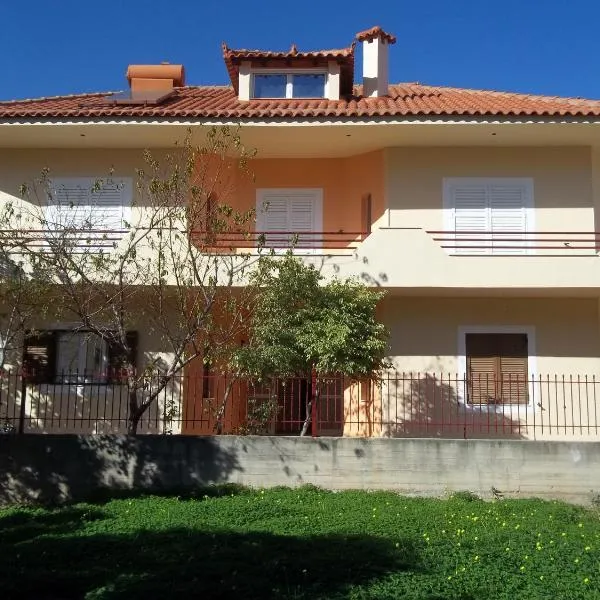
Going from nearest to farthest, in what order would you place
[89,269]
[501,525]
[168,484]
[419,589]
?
1. [419,589]
2. [501,525]
3. [168,484]
4. [89,269]

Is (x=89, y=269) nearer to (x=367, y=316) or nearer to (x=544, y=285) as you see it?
(x=367, y=316)

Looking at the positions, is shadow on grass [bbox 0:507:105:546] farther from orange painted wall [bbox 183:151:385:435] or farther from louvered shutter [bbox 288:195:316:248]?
louvered shutter [bbox 288:195:316:248]

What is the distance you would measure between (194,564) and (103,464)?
464 cm

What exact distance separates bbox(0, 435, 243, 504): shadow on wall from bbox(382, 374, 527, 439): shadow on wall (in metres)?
3.75

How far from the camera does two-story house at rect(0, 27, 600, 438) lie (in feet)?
44.3

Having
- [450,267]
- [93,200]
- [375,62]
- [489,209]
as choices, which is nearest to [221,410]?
[450,267]

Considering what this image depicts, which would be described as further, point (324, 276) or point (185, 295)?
point (324, 276)

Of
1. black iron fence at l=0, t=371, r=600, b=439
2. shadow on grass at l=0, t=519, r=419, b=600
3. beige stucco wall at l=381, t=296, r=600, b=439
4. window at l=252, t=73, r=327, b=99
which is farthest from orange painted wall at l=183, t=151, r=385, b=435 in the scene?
shadow on grass at l=0, t=519, r=419, b=600

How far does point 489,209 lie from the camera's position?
1467cm

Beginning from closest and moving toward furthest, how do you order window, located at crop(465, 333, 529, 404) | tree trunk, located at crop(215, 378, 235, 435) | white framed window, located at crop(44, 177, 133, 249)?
tree trunk, located at crop(215, 378, 235, 435) < window, located at crop(465, 333, 529, 404) < white framed window, located at crop(44, 177, 133, 249)

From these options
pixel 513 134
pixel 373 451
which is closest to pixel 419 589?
pixel 373 451

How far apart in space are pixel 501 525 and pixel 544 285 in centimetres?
563

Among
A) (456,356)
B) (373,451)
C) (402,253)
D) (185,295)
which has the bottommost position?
(373,451)

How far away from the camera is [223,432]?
41.7 ft
